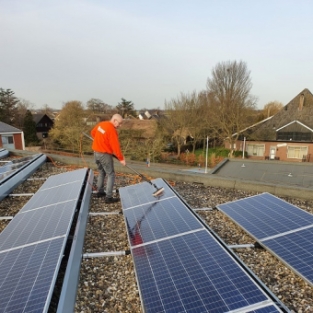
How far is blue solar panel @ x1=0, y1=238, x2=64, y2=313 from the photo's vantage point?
7.54 feet

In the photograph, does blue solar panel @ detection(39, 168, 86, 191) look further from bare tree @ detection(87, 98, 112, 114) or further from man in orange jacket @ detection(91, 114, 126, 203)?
bare tree @ detection(87, 98, 112, 114)

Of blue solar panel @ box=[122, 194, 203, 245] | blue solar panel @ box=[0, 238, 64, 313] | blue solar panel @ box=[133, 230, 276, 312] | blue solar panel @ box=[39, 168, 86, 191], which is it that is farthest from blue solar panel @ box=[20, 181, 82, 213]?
blue solar panel @ box=[133, 230, 276, 312]

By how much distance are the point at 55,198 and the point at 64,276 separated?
2.63 meters

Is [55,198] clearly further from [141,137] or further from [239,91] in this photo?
[239,91]

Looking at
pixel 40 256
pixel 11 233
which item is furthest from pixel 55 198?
pixel 40 256

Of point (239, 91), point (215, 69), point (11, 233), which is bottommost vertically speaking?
point (11, 233)

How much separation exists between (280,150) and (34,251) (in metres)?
35.1

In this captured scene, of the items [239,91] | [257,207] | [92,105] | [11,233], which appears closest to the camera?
[11,233]

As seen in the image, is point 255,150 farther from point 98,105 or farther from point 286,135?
point 98,105

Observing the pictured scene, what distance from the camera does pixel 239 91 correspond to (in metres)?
34.3

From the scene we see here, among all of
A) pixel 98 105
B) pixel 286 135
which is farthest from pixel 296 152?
pixel 98 105

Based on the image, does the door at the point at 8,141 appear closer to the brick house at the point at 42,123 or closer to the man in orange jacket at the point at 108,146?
the brick house at the point at 42,123

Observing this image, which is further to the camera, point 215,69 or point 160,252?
point 215,69

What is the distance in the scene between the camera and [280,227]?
399cm
